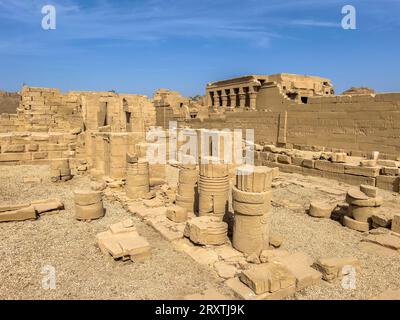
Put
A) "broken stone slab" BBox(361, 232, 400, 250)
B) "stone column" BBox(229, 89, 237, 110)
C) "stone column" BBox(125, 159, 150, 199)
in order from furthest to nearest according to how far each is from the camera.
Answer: "stone column" BBox(229, 89, 237, 110) → "stone column" BBox(125, 159, 150, 199) → "broken stone slab" BBox(361, 232, 400, 250)

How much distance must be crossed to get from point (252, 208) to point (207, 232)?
1.05 m

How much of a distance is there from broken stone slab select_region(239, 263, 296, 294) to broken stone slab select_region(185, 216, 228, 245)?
1.38 meters

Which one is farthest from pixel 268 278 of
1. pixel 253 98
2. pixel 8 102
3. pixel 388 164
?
pixel 8 102

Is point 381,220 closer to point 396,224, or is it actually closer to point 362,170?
point 396,224

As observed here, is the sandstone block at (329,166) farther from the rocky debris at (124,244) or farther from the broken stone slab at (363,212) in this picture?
the rocky debris at (124,244)

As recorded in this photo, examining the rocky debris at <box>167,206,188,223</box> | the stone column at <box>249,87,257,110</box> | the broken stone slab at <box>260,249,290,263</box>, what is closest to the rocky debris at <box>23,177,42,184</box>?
the rocky debris at <box>167,206,188,223</box>

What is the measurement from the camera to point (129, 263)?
549cm

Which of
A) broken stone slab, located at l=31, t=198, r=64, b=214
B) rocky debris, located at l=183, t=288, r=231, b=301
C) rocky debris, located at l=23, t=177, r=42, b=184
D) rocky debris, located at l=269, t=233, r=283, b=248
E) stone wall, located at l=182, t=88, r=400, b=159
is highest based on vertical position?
stone wall, located at l=182, t=88, r=400, b=159

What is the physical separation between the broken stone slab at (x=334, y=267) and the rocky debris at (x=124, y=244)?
117 inches

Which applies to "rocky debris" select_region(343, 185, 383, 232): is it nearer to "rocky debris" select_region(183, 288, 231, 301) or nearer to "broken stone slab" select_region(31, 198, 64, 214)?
"rocky debris" select_region(183, 288, 231, 301)

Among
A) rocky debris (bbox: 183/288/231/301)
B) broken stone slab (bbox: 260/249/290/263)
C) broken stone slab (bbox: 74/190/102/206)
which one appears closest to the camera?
rocky debris (bbox: 183/288/231/301)

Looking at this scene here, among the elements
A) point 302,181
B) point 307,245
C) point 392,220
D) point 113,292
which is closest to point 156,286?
point 113,292

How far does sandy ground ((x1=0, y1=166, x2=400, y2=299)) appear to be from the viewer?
462cm
